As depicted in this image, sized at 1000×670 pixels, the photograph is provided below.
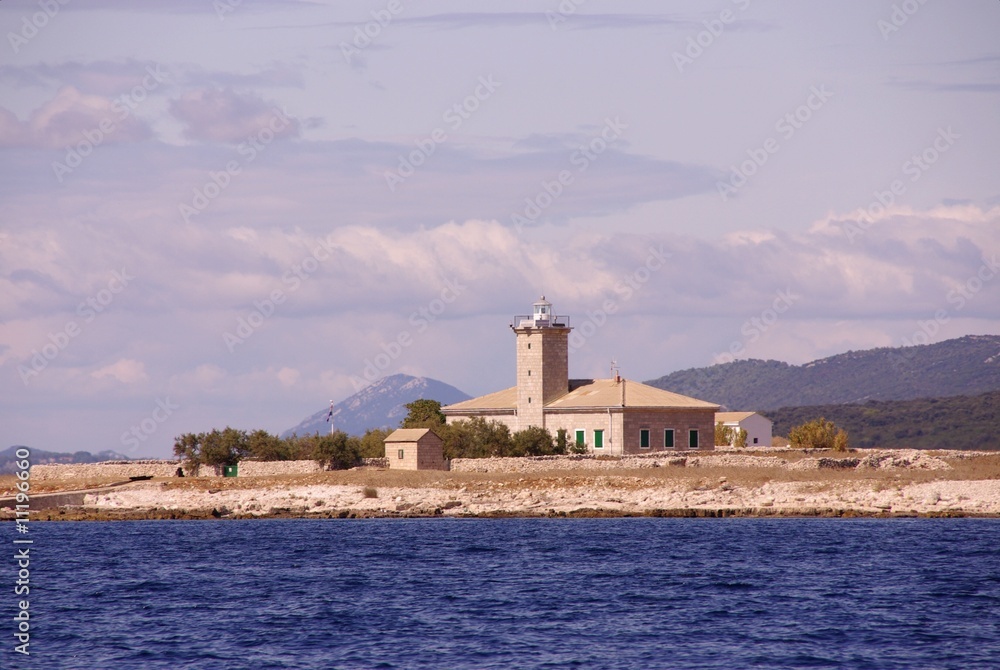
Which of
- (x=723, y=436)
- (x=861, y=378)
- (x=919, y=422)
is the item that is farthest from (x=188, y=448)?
(x=861, y=378)

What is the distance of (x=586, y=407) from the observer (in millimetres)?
58156

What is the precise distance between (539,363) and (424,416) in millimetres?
6607

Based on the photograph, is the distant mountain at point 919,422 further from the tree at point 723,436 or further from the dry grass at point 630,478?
the dry grass at point 630,478

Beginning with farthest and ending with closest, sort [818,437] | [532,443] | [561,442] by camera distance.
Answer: [818,437] → [561,442] → [532,443]

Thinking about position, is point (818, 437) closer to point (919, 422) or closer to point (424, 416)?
point (424, 416)

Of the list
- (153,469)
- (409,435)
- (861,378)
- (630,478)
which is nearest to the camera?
(630,478)

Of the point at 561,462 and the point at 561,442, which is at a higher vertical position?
the point at 561,442

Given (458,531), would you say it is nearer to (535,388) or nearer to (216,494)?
(216,494)

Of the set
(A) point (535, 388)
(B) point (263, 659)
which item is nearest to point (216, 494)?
(A) point (535, 388)

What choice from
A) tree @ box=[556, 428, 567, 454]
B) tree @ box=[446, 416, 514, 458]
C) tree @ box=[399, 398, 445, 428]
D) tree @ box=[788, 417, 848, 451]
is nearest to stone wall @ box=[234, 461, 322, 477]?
tree @ box=[446, 416, 514, 458]

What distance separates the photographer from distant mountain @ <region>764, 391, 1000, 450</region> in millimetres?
96931

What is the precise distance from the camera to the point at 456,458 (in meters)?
56.7

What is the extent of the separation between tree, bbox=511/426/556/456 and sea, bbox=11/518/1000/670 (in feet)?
35.5

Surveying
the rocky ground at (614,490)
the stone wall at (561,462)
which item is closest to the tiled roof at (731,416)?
the rocky ground at (614,490)
